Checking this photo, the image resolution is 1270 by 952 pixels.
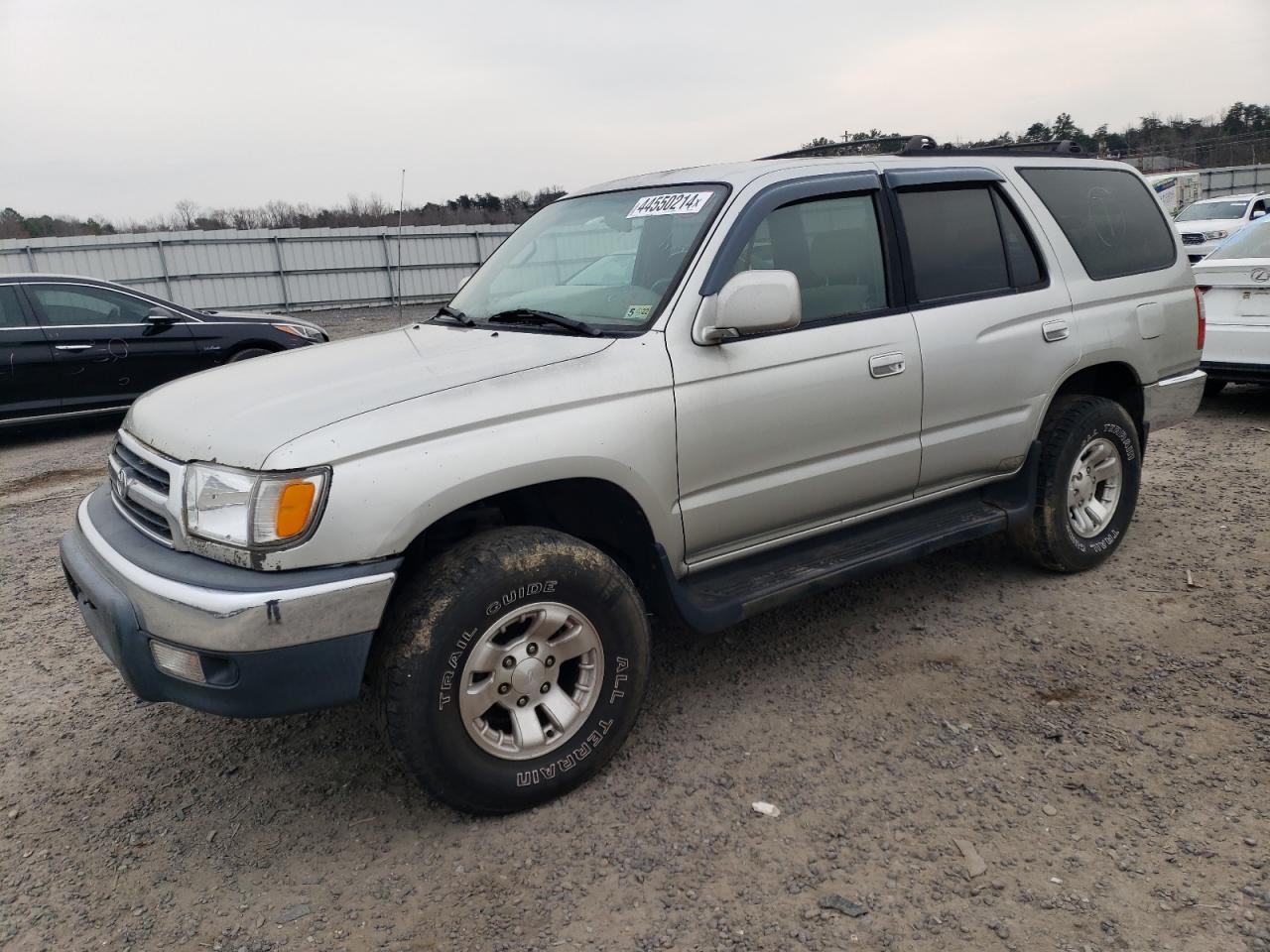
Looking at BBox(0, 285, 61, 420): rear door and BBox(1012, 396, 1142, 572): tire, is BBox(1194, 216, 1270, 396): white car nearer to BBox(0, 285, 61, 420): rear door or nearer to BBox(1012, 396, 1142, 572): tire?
BBox(1012, 396, 1142, 572): tire

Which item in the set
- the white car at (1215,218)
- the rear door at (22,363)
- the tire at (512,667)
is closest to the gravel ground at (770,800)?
the tire at (512,667)

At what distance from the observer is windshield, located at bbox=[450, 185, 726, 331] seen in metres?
3.20

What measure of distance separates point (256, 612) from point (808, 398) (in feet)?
6.30

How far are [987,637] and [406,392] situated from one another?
2.62 meters

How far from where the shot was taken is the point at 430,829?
2.79m

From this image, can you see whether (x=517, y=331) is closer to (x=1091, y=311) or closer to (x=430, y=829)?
(x=430, y=829)

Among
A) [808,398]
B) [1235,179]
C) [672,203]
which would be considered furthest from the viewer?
[1235,179]

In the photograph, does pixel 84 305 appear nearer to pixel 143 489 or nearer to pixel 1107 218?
pixel 143 489

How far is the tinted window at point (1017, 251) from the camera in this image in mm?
3994

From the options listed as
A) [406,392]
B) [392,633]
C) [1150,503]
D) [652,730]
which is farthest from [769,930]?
[1150,503]

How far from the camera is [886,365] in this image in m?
3.47

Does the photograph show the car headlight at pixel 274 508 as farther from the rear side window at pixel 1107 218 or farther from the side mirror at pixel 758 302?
the rear side window at pixel 1107 218

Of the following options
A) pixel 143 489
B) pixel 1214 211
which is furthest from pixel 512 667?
pixel 1214 211

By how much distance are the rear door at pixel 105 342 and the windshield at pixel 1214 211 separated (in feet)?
64.9
